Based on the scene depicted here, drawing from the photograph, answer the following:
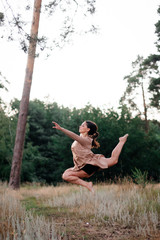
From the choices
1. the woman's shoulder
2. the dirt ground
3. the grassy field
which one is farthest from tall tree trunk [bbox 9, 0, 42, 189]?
the woman's shoulder

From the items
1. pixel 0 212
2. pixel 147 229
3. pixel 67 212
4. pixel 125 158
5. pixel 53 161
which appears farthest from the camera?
pixel 53 161

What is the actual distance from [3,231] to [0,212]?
1.28 metres

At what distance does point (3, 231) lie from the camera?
10.9 feet

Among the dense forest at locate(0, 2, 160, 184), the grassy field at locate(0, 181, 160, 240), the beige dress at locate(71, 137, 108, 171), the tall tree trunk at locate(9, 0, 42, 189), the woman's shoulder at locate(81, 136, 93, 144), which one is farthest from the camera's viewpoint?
the dense forest at locate(0, 2, 160, 184)

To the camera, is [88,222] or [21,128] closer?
[88,222]

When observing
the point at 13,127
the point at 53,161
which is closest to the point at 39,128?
the point at 53,161

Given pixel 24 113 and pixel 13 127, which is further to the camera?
pixel 13 127

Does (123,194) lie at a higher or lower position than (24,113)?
lower

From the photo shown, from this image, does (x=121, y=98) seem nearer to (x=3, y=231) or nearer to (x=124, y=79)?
(x=124, y=79)

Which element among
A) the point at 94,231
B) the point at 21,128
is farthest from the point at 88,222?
the point at 21,128

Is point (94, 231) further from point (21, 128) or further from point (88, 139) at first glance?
point (21, 128)

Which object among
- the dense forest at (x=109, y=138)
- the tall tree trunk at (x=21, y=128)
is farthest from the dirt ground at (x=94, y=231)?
the dense forest at (x=109, y=138)

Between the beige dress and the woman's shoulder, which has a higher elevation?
the woman's shoulder

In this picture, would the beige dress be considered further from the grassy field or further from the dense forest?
the dense forest
